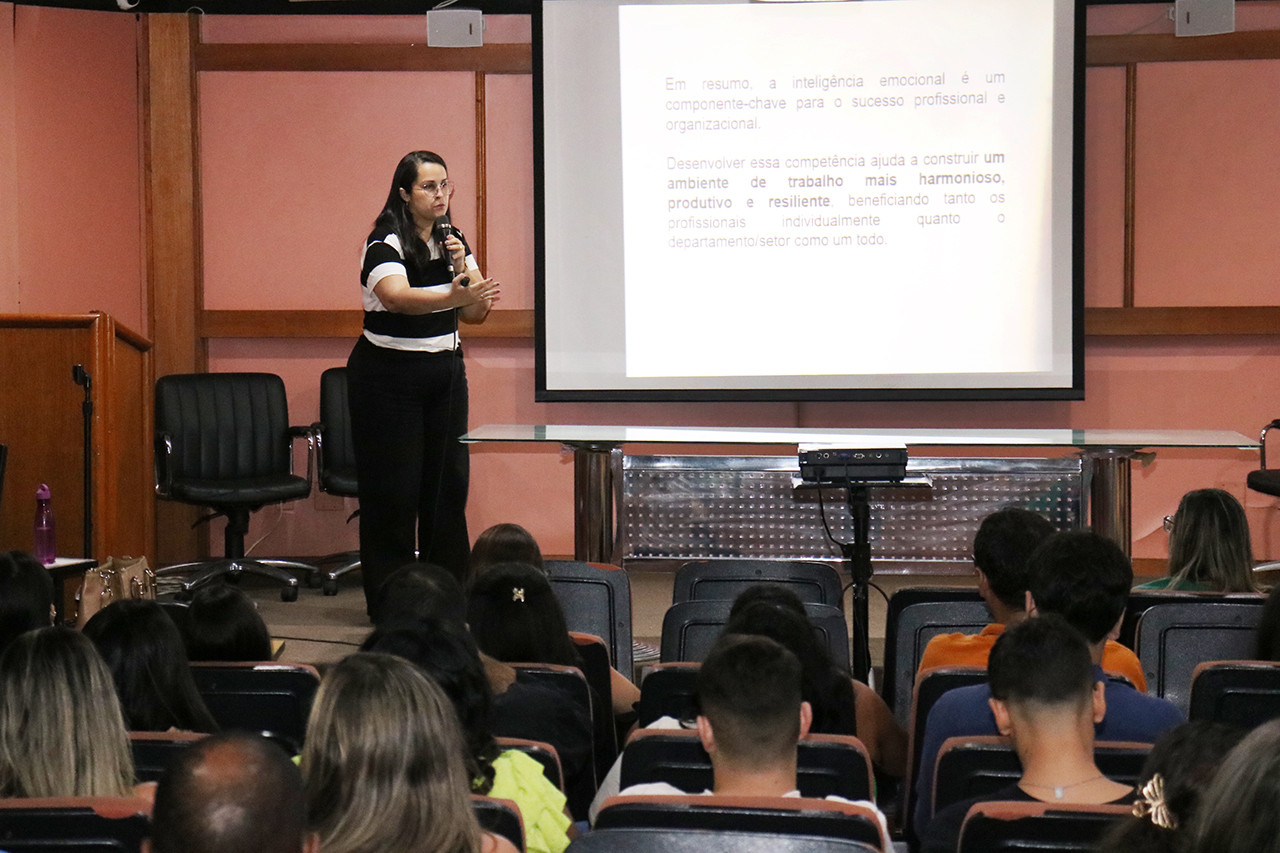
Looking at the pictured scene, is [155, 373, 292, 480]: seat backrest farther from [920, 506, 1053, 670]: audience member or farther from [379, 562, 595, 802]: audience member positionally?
[920, 506, 1053, 670]: audience member

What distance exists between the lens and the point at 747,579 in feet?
12.3

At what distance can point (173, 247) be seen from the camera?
21.3 ft

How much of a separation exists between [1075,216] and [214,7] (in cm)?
403

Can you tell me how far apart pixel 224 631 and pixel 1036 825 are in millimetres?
1655

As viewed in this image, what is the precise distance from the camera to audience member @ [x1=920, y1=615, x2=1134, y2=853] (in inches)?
74.5

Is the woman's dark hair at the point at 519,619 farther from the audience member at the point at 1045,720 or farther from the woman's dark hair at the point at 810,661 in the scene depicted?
the audience member at the point at 1045,720

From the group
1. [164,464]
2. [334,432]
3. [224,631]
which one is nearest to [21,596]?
[224,631]

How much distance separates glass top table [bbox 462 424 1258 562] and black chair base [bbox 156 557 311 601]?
156 cm

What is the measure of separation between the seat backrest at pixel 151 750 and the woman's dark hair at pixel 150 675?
18 centimetres

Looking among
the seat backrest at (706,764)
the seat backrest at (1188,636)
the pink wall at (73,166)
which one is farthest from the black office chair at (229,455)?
the seat backrest at (706,764)

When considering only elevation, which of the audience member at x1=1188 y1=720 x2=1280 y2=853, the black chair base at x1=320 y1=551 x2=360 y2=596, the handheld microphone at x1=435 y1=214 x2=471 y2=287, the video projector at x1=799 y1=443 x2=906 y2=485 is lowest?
the black chair base at x1=320 y1=551 x2=360 y2=596

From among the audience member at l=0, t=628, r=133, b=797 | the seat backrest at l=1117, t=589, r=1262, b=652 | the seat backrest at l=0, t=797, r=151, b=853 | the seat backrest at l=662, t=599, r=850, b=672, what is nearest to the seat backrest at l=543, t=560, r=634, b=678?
the seat backrest at l=662, t=599, r=850, b=672

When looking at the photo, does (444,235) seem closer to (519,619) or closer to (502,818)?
(519,619)

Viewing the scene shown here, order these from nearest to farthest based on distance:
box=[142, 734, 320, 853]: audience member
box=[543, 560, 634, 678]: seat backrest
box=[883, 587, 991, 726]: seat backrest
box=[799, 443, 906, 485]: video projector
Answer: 1. box=[142, 734, 320, 853]: audience member
2. box=[883, 587, 991, 726]: seat backrest
3. box=[543, 560, 634, 678]: seat backrest
4. box=[799, 443, 906, 485]: video projector
